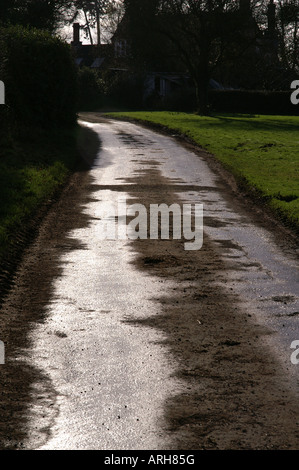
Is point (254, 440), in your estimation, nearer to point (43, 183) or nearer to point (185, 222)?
point (185, 222)

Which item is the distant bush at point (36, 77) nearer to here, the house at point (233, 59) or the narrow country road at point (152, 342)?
the narrow country road at point (152, 342)

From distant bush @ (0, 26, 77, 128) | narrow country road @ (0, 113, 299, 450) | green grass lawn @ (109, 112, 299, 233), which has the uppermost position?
distant bush @ (0, 26, 77, 128)

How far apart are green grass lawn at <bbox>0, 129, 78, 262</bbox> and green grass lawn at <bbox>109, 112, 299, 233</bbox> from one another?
5484 mm

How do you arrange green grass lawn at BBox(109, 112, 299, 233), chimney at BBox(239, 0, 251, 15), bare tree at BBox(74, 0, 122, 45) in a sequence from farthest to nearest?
bare tree at BBox(74, 0, 122, 45)
chimney at BBox(239, 0, 251, 15)
green grass lawn at BBox(109, 112, 299, 233)

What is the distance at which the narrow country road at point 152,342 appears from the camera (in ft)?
17.8

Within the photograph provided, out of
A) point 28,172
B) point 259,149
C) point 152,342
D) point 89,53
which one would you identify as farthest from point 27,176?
point 89,53

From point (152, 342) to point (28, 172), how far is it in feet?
43.5

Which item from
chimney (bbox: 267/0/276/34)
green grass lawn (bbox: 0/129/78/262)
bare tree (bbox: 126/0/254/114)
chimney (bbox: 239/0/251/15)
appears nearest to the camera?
green grass lawn (bbox: 0/129/78/262)

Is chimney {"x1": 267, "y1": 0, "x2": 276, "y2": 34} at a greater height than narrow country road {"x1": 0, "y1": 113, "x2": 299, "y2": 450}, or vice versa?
chimney {"x1": 267, "y1": 0, "x2": 276, "y2": 34}

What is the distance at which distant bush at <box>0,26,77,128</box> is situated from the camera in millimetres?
27594

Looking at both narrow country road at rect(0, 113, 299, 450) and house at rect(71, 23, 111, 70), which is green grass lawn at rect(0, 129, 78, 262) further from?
house at rect(71, 23, 111, 70)

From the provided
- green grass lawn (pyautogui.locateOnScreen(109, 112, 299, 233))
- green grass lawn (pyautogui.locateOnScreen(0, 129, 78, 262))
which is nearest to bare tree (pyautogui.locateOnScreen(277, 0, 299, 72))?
green grass lawn (pyautogui.locateOnScreen(109, 112, 299, 233))
